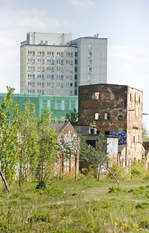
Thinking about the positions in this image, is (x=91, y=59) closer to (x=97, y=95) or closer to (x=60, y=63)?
(x=60, y=63)

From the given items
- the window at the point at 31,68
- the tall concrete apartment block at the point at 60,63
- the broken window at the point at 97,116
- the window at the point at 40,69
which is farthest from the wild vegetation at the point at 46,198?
the window at the point at 40,69

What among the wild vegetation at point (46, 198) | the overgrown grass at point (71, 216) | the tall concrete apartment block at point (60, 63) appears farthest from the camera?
the tall concrete apartment block at point (60, 63)

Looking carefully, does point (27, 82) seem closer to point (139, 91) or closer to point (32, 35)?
point (32, 35)

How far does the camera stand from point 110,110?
5253 cm

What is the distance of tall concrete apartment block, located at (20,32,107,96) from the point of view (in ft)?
439

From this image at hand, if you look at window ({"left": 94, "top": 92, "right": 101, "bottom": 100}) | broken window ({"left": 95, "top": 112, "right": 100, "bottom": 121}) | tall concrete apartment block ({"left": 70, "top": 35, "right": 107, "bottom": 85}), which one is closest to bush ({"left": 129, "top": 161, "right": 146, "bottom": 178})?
broken window ({"left": 95, "top": 112, "right": 100, "bottom": 121})

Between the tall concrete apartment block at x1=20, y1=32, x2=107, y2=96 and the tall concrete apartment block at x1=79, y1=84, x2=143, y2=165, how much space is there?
81.9 m

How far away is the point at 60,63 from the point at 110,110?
87.2 m

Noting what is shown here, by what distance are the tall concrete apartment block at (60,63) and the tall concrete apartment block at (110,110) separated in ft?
269

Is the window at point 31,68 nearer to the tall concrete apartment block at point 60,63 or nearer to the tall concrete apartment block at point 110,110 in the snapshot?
the tall concrete apartment block at point 60,63

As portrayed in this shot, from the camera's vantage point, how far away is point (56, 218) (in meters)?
12.8

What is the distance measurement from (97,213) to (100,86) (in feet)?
129

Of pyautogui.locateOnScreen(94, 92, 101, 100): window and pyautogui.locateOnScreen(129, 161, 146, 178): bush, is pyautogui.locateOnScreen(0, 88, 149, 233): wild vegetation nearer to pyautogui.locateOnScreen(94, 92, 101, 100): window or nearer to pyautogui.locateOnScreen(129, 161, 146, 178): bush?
pyautogui.locateOnScreen(129, 161, 146, 178): bush

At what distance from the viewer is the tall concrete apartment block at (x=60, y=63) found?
439ft
